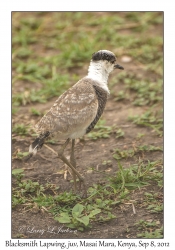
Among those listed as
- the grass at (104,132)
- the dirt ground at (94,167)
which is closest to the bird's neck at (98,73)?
the dirt ground at (94,167)

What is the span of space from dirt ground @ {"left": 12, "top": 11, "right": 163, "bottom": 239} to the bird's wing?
0.74 m

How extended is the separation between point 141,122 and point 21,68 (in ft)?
7.81

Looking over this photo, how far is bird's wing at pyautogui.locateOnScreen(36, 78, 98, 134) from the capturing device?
4848 millimetres

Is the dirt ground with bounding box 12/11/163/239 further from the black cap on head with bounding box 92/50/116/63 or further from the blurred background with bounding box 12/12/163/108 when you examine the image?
the black cap on head with bounding box 92/50/116/63

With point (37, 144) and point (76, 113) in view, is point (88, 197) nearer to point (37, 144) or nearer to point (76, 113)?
point (37, 144)

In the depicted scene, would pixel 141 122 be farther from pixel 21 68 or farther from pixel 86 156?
pixel 21 68

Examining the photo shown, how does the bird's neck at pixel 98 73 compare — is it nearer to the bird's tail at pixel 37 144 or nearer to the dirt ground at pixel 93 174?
the bird's tail at pixel 37 144

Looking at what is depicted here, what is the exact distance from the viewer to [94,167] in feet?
18.3

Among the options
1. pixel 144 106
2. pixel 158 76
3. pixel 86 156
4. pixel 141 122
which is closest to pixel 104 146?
pixel 86 156

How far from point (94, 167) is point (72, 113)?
3.10 feet

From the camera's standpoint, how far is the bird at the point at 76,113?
484cm

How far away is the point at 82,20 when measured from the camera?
9.30 metres

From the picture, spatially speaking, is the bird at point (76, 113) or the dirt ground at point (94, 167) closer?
the dirt ground at point (94, 167)

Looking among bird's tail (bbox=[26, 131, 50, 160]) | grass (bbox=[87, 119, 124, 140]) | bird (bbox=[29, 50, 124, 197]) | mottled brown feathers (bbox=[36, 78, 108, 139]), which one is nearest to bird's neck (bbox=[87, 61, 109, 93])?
bird (bbox=[29, 50, 124, 197])
